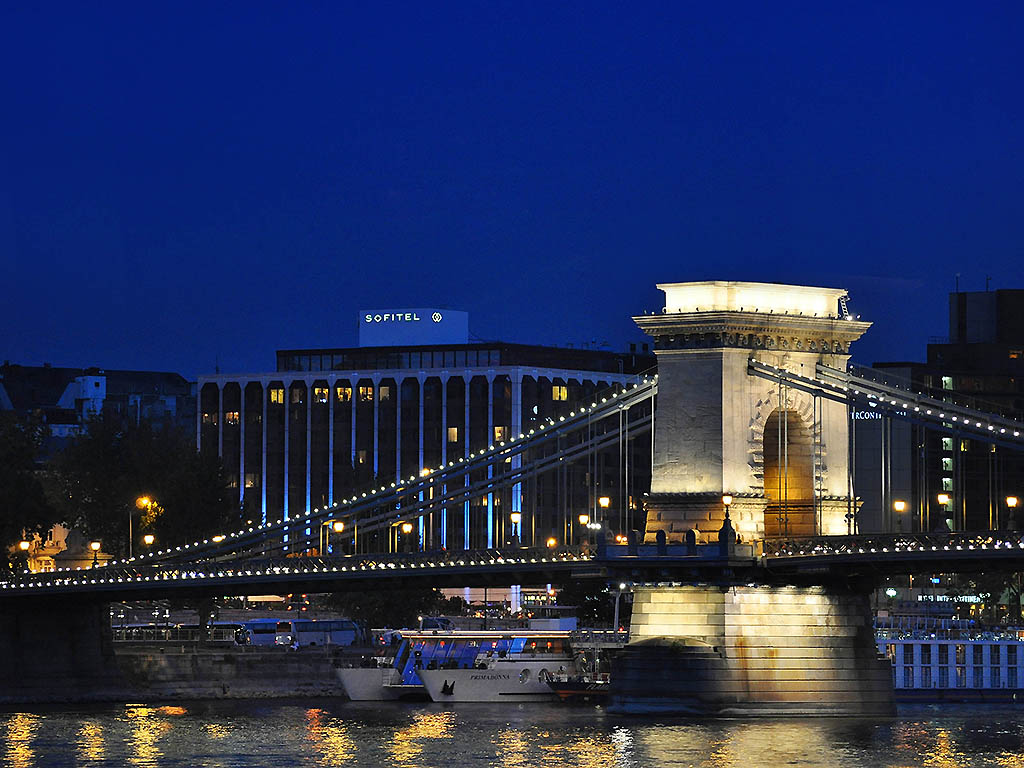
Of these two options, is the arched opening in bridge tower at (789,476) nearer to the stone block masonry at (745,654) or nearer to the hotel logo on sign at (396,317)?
the stone block masonry at (745,654)

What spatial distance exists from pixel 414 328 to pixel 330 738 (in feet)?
Result: 327

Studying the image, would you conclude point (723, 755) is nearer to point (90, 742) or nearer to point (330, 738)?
point (330, 738)

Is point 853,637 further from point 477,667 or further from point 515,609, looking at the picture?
point 515,609

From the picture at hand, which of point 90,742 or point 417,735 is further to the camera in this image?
point 417,735

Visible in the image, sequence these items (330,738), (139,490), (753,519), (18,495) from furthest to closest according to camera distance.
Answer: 1. (139,490)
2. (18,495)
3. (753,519)
4. (330,738)

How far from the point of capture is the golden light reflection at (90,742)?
3499 inches

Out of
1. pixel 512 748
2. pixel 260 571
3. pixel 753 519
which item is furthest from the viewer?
pixel 260 571

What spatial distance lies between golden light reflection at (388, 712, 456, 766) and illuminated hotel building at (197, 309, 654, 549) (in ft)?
224

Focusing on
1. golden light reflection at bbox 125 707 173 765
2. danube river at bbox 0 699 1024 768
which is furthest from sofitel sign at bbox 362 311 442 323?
danube river at bbox 0 699 1024 768

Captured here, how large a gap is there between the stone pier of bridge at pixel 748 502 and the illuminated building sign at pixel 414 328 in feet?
294

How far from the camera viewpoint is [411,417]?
187375 mm

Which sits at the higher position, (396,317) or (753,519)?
(396,317)

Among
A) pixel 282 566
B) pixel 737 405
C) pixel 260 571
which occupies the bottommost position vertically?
pixel 260 571

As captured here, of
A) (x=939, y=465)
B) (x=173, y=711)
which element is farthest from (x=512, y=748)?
(x=939, y=465)
